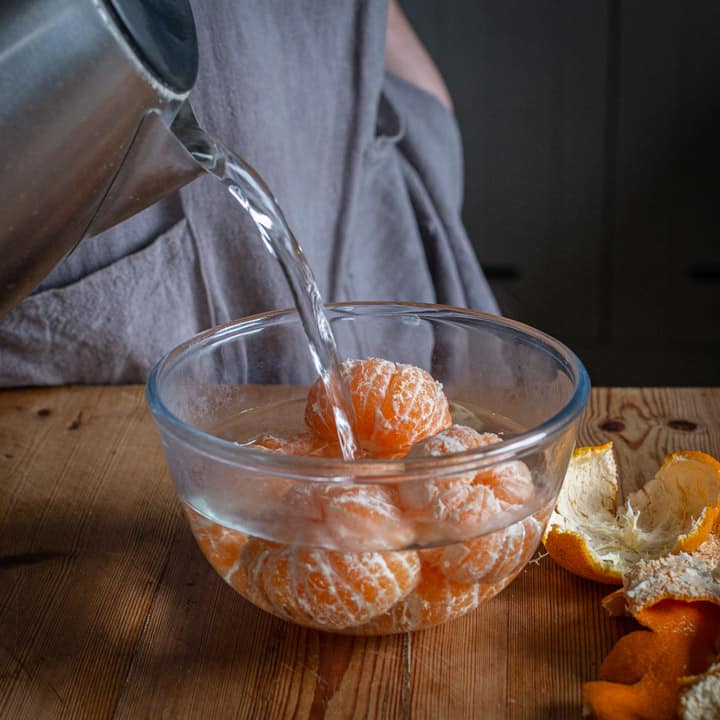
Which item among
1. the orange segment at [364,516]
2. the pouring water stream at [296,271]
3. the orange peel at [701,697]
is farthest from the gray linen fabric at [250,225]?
the orange peel at [701,697]

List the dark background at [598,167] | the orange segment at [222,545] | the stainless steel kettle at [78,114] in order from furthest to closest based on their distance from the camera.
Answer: the dark background at [598,167] → the orange segment at [222,545] → the stainless steel kettle at [78,114]

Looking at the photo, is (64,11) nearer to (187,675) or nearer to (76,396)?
(187,675)

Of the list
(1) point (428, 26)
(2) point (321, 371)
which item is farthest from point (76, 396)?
(1) point (428, 26)

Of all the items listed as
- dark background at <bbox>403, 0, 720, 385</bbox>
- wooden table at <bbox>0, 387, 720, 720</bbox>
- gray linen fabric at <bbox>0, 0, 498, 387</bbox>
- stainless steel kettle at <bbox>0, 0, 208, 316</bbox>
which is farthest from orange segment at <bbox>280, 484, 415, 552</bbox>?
dark background at <bbox>403, 0, 720, 385</bbox>

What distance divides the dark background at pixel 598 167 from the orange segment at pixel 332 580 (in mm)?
1857

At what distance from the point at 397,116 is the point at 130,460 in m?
0.72

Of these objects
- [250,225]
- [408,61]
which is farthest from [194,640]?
[408,61]

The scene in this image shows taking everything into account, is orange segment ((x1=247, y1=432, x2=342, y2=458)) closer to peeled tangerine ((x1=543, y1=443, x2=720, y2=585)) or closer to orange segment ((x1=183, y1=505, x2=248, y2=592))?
orange segment ((x1=183, y1=505, x2=248, y2=592))

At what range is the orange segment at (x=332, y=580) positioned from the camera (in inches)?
22.2

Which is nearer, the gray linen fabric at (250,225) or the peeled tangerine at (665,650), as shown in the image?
the peeled tangerine at (665,650)

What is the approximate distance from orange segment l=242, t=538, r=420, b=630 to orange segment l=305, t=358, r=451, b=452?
13 cm

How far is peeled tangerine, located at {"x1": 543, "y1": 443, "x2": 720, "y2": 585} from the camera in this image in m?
0.69

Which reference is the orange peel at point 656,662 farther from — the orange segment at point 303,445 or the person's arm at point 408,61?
the person's arm at point 408,61

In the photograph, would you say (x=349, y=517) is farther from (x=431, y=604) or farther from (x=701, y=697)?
(x=701, y=697)
